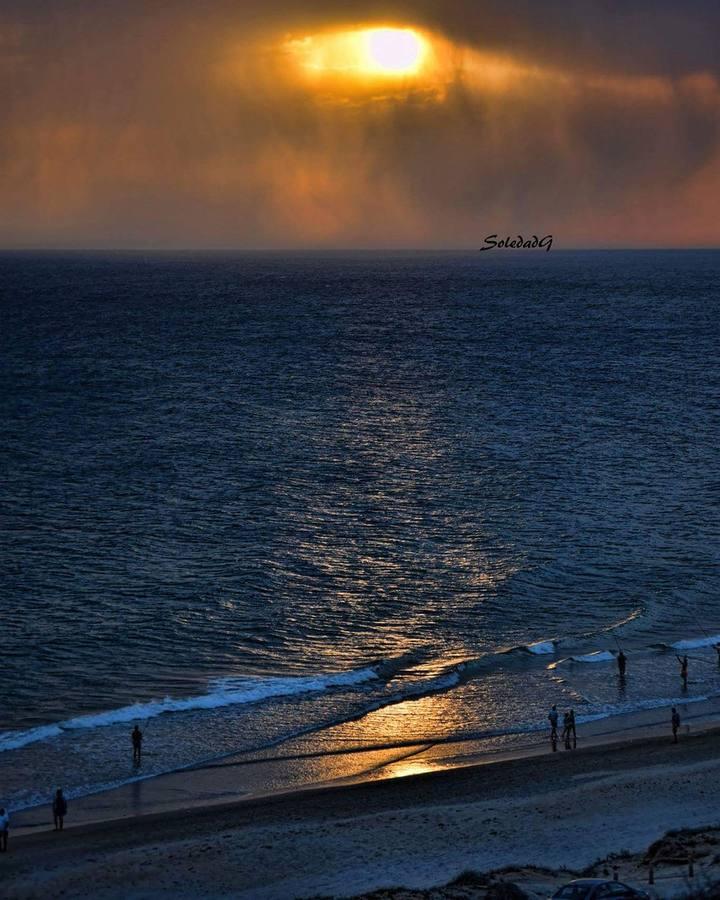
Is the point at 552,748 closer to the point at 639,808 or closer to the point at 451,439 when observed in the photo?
the point at 639,808

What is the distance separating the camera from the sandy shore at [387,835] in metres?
24.0

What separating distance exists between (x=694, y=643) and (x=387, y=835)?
1967cm

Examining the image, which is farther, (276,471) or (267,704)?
(276,471)

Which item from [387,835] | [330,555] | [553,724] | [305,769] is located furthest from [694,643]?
[387,835]

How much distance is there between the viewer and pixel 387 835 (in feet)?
86.6

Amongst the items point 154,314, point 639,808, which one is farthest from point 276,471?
point 154,314

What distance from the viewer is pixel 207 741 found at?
1341 inches

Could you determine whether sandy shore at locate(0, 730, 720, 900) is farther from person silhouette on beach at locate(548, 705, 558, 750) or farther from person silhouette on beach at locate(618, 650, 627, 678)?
person silhouette on beach at locate(618, 650, 627, 678)

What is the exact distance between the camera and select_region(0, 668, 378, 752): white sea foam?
34094 mm

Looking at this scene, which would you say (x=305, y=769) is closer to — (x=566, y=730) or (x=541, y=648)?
(x=566, y=730)

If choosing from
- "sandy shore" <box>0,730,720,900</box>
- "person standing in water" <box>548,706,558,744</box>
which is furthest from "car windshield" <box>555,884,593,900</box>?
"person standing in water" <box>548,706,558,744</box>

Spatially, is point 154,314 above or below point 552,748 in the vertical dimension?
above

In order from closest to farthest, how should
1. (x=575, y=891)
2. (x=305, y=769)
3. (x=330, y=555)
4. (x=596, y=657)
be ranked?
(x=575, y=891)
(x=305, y=769)
(x=596, y=657)
(x=330, y=555)

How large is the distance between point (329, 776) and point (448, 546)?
932 inches
